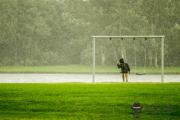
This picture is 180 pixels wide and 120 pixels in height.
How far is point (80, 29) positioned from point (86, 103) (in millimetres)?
75219

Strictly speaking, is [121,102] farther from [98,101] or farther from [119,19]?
[119,19]

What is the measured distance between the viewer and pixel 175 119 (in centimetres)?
1930

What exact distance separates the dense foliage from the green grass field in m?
60.9

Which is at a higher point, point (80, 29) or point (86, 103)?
point (80, 29)

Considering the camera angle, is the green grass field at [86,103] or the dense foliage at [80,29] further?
the dense foliage at [80,29]

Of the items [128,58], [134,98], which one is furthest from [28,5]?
[134,98]

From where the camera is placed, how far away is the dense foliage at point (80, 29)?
90.5 m

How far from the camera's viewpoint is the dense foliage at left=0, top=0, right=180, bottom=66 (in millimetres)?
90500

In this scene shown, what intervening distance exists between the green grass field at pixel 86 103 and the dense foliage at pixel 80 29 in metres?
60.9

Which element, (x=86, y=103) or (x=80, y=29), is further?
(x=80, y=29)

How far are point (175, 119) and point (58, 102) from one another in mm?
4909

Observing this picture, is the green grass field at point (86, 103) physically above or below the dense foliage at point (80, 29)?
below

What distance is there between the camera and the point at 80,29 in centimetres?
9694

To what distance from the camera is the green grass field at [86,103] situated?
65.2ft
